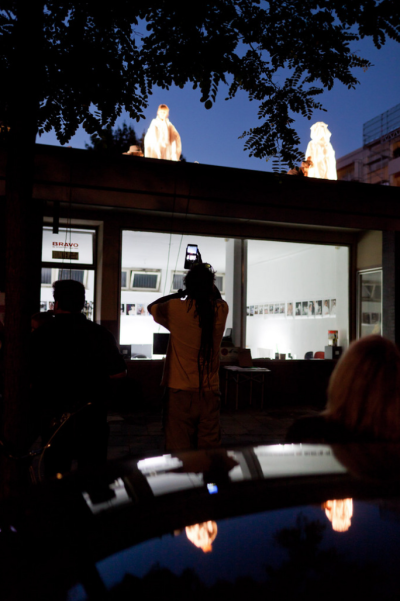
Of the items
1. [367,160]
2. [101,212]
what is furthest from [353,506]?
[367,160]

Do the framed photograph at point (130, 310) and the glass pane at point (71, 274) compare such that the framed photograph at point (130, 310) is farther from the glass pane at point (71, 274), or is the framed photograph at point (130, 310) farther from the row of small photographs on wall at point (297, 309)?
the row of small photographs on wall at point (297, 309)

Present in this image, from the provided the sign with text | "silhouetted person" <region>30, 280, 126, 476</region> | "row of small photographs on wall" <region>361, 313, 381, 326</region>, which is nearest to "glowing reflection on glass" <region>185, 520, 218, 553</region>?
"silhouetted person" <region>30, 280, 126, 476</region>

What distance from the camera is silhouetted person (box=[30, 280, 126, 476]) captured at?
9.87 ft

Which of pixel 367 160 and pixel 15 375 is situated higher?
pixel 367 160

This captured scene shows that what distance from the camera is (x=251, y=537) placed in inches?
51.3

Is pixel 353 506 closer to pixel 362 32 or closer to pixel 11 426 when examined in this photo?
pixel 11 426

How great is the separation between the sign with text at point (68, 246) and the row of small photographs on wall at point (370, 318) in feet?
20.2

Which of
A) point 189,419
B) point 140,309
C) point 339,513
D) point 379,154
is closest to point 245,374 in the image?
point 140,309

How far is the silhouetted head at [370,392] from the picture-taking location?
1.93 metres

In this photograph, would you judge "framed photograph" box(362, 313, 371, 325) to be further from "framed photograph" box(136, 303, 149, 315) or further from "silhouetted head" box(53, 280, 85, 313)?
"silhouetted head" box(53, 280, 85, 313)

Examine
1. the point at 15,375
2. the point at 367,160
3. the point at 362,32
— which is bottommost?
the point at 15,375

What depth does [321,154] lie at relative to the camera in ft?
33.6

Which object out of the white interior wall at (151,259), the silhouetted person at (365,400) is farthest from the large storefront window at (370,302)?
the silhouetted person at (365,400)

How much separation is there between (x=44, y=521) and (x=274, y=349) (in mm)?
9391
